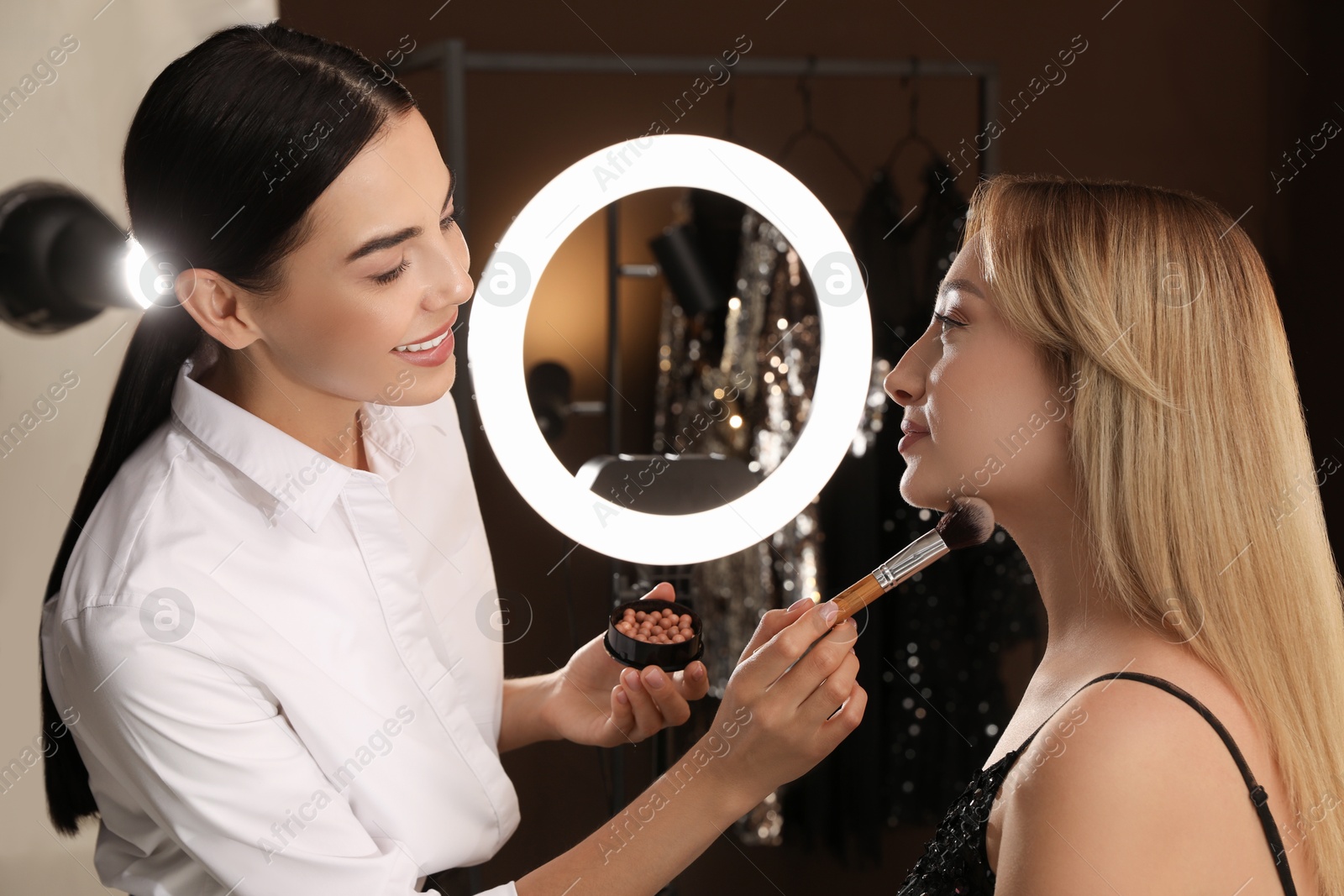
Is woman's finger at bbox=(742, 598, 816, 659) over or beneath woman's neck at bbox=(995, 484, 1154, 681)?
over

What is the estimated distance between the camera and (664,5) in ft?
6.30

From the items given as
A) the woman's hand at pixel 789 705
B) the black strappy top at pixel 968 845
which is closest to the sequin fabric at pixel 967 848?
the black strappy top at pixel 968 845

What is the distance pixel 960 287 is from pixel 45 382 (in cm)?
92

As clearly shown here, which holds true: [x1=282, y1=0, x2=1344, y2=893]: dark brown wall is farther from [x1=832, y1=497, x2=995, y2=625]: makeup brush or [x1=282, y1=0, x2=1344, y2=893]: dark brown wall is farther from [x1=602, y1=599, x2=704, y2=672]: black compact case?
[x1=832, y1=497, x2=995, y2=625]: makeup brush

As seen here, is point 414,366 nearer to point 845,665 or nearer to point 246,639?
point 246,639

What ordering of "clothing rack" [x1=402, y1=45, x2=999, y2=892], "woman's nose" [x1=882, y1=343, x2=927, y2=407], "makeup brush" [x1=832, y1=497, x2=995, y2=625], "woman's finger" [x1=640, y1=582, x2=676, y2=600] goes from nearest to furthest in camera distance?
1. "makeup brush" [x1=832, y1=497, x2=995, y2=625]
2. "woman's nose" [x1=882, y1=343, x2=927, y2=407]
3. "woman's finger" [x1=640, y1=582, x2=676, y2=600]
4. "clothing rack" [x1=402, y1=45, x2=999, y2=892]

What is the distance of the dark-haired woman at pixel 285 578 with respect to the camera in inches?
29.5

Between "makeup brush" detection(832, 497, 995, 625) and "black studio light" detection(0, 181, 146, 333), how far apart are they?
60cm

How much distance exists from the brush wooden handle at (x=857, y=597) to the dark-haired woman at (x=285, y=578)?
0.06 ft

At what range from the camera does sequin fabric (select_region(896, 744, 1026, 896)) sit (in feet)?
2.55

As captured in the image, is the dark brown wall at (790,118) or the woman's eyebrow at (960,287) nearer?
the woman's eyebrow at (960,287)

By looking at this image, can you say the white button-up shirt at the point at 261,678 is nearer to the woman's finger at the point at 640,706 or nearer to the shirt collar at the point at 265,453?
the shirt collar at the point at 265,453

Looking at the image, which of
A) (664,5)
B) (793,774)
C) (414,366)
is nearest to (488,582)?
(414,366)

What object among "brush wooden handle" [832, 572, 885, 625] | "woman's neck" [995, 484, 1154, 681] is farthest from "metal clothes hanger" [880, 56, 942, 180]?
"brush wooden handle" [832, 572, 885, 625]
